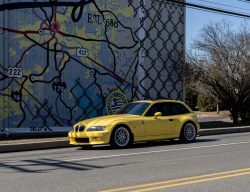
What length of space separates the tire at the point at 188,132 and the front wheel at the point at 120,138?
2291mm

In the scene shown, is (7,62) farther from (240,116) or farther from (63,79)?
(240,116)

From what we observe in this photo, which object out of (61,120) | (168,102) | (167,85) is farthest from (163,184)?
(167,85)

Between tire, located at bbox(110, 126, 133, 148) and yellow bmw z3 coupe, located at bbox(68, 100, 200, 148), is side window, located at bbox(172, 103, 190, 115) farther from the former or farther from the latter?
tire, located at bbox(110, 126, 133, 148)

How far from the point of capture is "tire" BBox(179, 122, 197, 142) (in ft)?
38.4

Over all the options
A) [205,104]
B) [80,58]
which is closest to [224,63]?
[80,58]

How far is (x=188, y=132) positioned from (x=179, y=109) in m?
0.87

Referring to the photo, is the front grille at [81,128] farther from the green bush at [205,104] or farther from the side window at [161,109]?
the green bush at [205,104]

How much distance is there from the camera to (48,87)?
16.1m

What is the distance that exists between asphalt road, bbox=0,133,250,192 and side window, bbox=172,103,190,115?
263cm

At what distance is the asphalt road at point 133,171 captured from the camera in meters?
5.39

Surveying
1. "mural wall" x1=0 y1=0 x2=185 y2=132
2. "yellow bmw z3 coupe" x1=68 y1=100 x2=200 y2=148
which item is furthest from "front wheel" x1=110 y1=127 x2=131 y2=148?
"mural wall" x1=0 y1=0 x2=185 y2=132

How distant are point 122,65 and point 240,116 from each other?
8479 millimetres

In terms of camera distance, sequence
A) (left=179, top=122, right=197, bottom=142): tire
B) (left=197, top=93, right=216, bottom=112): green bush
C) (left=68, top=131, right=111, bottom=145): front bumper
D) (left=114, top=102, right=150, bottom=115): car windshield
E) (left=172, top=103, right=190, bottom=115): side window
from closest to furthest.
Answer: (left=68, top=131, right=111, bottom=145): front bumper, (left=114, top=102, right=150, bottom=115): car windshield, (left=179, top=122, right=197, bottom=142): tire, (left=172, top=103, right=190, bottom=115): side window, (left=197, top=93, right=216, bottom=112): green bush

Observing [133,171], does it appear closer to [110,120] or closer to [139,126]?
[110,120]
